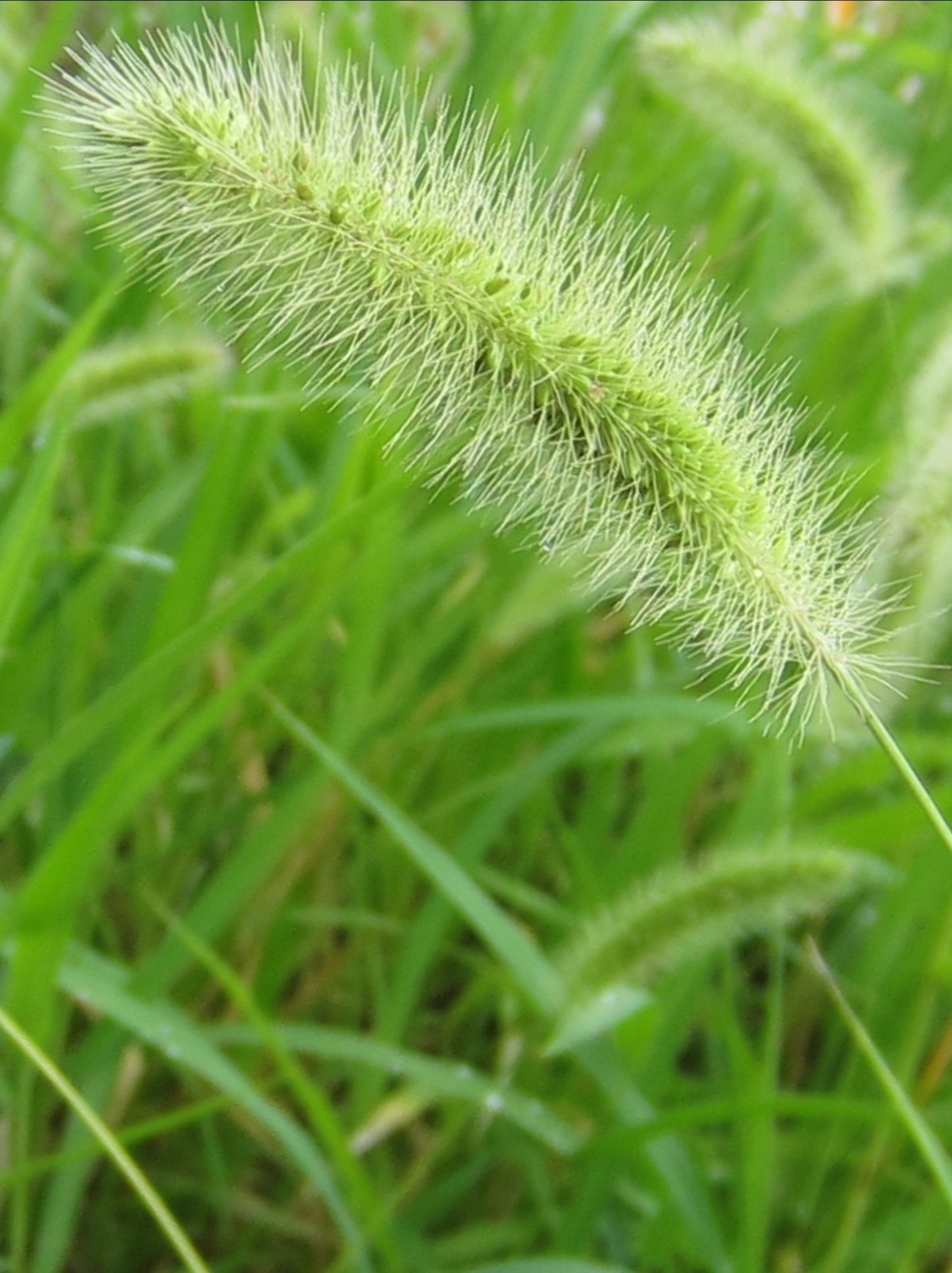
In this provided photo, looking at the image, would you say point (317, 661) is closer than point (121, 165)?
No

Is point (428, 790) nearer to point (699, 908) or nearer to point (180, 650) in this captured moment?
point (699, 908)

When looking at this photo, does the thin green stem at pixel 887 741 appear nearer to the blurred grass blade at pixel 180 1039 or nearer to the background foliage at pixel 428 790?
the background foliage at pixel 428 790

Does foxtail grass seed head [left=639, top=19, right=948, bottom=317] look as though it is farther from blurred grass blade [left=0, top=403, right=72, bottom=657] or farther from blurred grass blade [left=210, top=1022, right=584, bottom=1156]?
blurred grass blade [left=210, top=1022, right=584, bottom=1156]

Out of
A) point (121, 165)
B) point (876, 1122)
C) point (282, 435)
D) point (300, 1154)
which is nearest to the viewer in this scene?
point (121, 165)

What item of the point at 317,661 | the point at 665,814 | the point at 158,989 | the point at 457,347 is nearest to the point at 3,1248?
the point at 158,989

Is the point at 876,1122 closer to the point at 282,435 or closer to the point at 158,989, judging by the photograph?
the point at 158,989

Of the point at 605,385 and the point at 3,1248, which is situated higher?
the point at 605,385
